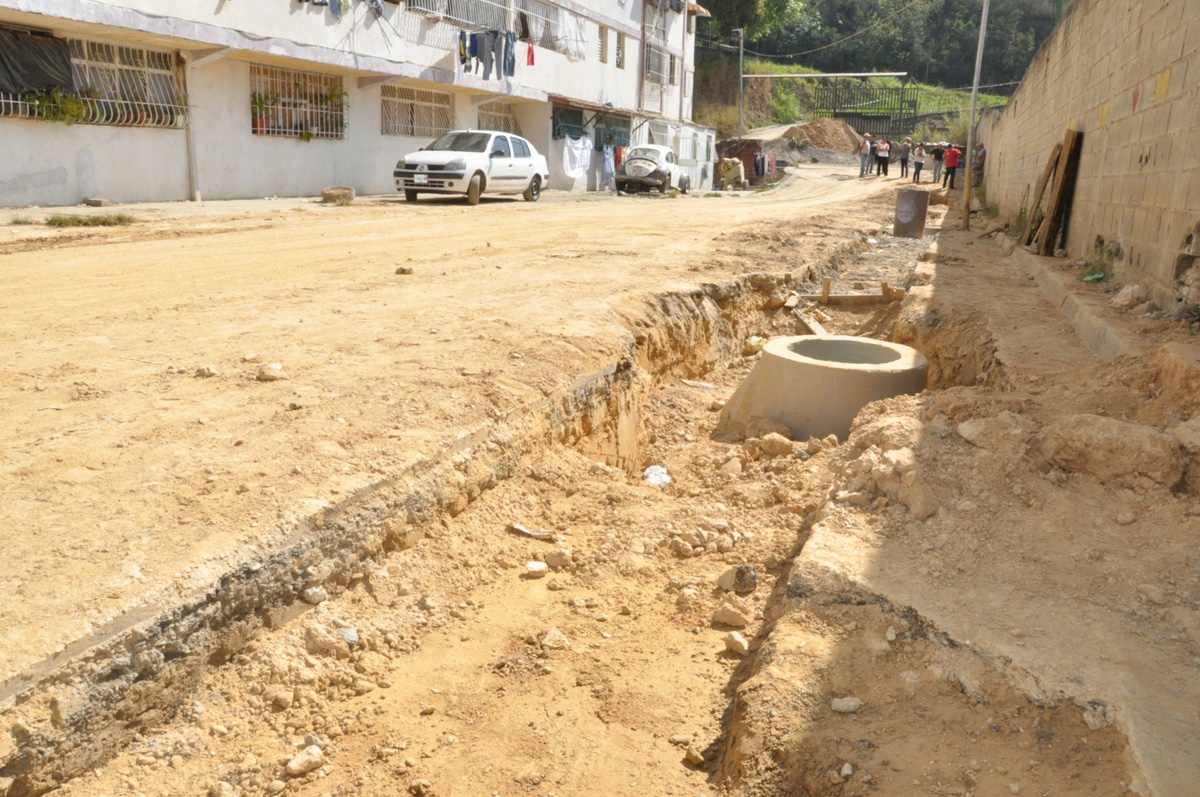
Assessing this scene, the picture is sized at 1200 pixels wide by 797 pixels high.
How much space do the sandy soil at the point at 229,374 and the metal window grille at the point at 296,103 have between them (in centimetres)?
782

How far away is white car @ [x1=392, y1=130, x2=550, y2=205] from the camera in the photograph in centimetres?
1758

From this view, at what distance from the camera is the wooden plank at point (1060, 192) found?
33.8 feet

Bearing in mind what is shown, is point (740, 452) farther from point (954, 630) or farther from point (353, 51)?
point (353, 51)

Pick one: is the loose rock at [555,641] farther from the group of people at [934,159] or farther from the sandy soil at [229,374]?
the group of people at [934,159]

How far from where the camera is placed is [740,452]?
565 centimetres

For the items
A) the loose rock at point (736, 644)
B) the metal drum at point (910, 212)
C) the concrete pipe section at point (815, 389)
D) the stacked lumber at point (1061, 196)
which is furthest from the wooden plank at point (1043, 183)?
the loose rock at point (736, 644)

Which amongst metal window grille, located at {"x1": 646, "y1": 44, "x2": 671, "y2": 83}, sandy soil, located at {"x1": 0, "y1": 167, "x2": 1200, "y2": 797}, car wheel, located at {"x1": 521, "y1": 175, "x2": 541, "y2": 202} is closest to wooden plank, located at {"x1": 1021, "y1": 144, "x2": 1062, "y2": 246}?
sandy soil, located at {"x1": 0, "y1": 167, "x2": 1200, "y2": 797}

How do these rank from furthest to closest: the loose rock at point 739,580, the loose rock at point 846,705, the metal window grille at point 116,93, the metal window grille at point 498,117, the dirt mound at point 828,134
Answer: the dirt mound at point 828,134, the metal window grille at point 498,117, the metal window grille at point 116,93, the loose rock at point 739,580, the loose rock at point 846,705

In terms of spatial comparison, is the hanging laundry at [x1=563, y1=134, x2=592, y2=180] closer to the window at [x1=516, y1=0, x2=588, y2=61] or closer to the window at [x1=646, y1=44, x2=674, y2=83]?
the window at [x1=516, y1=0, x2=588, y2=61]

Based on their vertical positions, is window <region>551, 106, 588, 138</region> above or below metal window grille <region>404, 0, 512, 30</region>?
below

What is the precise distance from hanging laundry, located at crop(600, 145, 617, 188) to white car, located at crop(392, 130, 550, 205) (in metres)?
10.8

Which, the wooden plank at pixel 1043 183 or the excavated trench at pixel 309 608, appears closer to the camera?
the excavated trench at pixel 309 608

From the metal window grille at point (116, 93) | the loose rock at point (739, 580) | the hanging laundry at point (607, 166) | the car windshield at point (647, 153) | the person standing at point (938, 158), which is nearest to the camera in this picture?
the loose rock at point (739, 580)

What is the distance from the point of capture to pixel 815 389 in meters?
6.04
